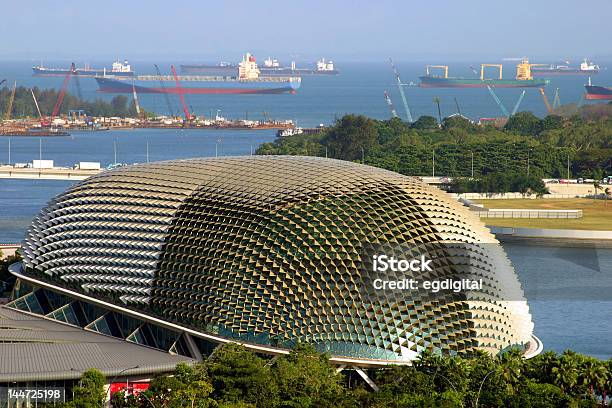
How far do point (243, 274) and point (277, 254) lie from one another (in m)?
1.75

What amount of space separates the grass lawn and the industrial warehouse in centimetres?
6455


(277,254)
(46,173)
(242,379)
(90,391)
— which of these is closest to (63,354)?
(90,391)

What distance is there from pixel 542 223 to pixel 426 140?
207 feet

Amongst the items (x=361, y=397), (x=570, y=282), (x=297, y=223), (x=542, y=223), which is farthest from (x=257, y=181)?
(x=542, y=223)

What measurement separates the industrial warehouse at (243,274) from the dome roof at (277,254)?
0.21ft

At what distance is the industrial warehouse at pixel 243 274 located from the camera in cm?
6347

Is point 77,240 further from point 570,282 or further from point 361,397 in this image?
point 570,282

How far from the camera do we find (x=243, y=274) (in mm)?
65188

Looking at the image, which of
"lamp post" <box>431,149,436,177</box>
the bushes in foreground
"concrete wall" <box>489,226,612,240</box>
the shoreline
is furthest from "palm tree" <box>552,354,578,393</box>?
"lamp post" <box>431,149,436,177</box>

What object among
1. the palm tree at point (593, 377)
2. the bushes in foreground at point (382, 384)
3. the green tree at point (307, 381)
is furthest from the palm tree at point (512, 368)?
the green tree at point (307, 381)

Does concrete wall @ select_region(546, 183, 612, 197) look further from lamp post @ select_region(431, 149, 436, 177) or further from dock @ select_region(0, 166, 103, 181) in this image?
dock @ select_region(0, 166, 103, 181)

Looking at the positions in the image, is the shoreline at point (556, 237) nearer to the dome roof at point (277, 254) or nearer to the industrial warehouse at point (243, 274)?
the dome roof at point (277, 254)

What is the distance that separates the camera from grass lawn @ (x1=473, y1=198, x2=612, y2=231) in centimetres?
13438

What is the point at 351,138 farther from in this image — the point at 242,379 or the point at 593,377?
the point at 242,379
